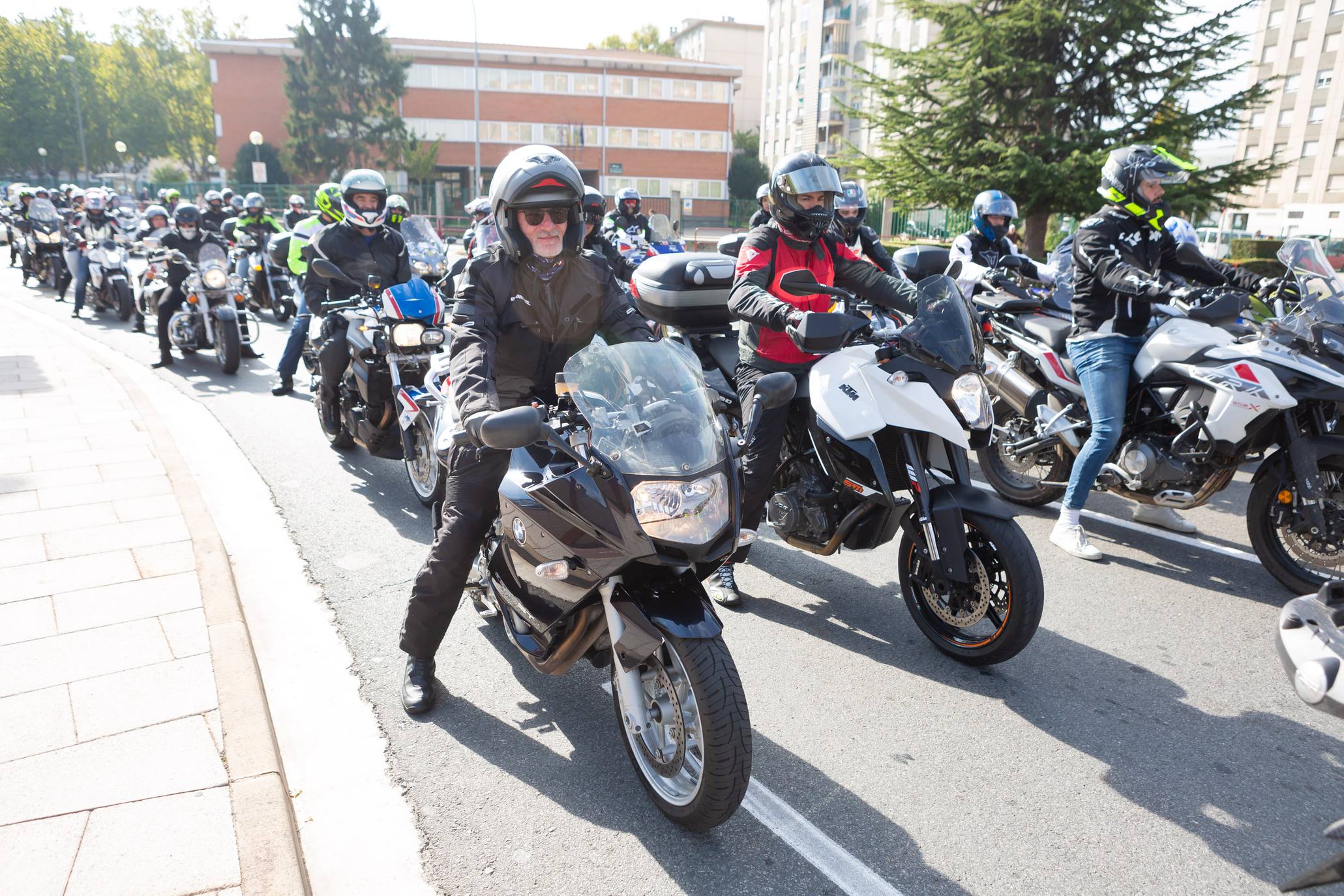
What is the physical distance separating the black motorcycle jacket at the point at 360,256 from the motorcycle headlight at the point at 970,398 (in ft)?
16.3

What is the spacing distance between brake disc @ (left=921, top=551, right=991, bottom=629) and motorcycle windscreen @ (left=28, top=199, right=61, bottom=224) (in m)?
20.0

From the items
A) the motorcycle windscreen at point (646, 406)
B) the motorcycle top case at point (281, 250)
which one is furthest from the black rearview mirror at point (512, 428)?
the motorcycle top case at point (281, 250)

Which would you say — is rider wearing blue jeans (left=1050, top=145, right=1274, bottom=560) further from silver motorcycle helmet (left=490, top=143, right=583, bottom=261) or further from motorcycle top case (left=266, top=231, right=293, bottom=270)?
motorcycle top case (left=266, top=231, right=293, bottom=270)

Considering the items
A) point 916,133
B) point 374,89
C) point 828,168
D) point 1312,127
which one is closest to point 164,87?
point 374,89

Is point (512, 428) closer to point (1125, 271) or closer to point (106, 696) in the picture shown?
point (106, 696)

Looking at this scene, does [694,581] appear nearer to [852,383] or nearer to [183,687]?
[852,383]

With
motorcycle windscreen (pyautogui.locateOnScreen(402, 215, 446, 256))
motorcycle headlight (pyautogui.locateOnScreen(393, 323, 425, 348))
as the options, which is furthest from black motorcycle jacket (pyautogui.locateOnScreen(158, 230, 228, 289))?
motorcycle headlight (pyautogui.locateOnScreen(393, 323, 425, 348))

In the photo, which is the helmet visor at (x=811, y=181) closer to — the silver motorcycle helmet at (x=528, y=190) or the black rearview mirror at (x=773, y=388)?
the silver motorcycle helmet at (x=528, y=190)

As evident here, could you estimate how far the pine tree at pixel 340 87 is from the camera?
60.2 meters

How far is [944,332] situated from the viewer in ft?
13.2

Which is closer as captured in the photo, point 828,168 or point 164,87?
point 828,168

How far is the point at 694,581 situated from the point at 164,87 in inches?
4010

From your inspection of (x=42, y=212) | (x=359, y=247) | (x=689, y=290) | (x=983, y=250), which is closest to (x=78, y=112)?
(x=42, y=212)

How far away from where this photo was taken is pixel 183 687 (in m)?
3.55
